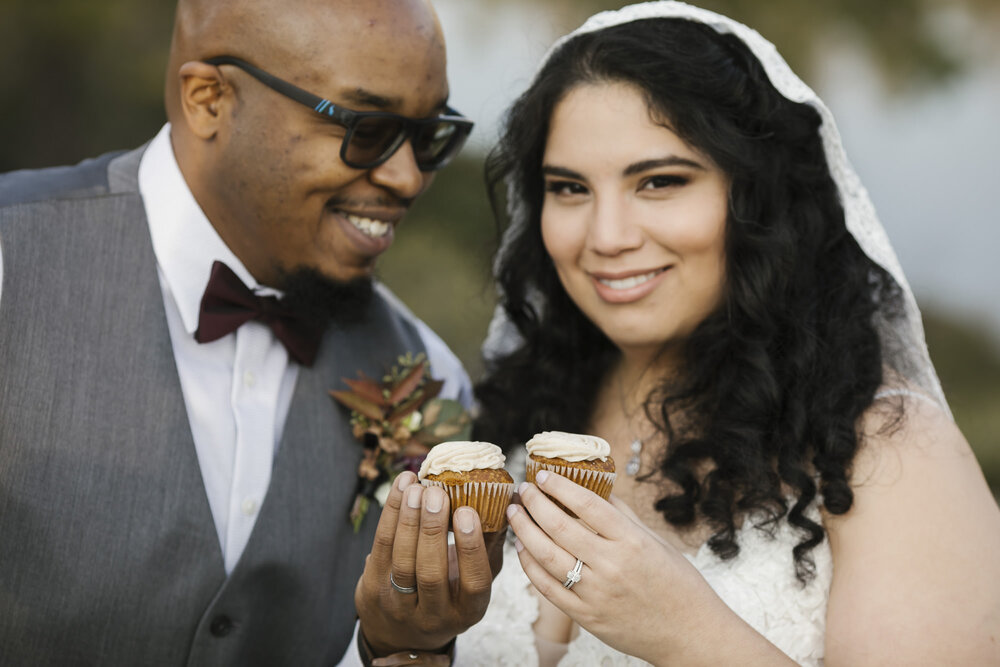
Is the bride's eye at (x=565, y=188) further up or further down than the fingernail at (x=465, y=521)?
further up

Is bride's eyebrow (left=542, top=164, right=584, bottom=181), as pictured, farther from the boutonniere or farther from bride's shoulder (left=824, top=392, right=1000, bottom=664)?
bride's shoulder (left=824, top=392, right=1000, bottom=664)

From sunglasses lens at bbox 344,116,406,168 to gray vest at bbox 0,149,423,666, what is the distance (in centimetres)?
74

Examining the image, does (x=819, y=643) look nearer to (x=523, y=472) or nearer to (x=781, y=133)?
(x=523, y=472)

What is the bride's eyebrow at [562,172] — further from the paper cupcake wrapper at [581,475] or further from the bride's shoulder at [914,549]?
the bride's shoulder at [914,549]

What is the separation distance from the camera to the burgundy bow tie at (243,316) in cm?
304

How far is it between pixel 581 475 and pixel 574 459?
0.05 meters

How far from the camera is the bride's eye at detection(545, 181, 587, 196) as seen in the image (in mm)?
3168

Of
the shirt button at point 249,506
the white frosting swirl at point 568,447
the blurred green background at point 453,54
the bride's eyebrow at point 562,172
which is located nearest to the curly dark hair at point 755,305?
the bride's eyebrow at point 562,172

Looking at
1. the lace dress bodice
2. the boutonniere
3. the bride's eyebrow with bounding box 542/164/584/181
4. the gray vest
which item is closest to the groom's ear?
the gray vest

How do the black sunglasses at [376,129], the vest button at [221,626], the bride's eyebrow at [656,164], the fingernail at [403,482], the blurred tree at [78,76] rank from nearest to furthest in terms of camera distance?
the fingernail at [403,482], the vest button at [221,626], the bride's eyebrow at [656,164], the black sunglasses at [376,129], the blurred tree at [78,76]

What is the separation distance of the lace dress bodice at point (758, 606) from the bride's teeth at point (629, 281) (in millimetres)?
840

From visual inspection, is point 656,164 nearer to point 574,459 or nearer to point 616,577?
point 574,459

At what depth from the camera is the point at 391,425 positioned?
3.30 m

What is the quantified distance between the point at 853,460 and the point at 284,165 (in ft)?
6.78
